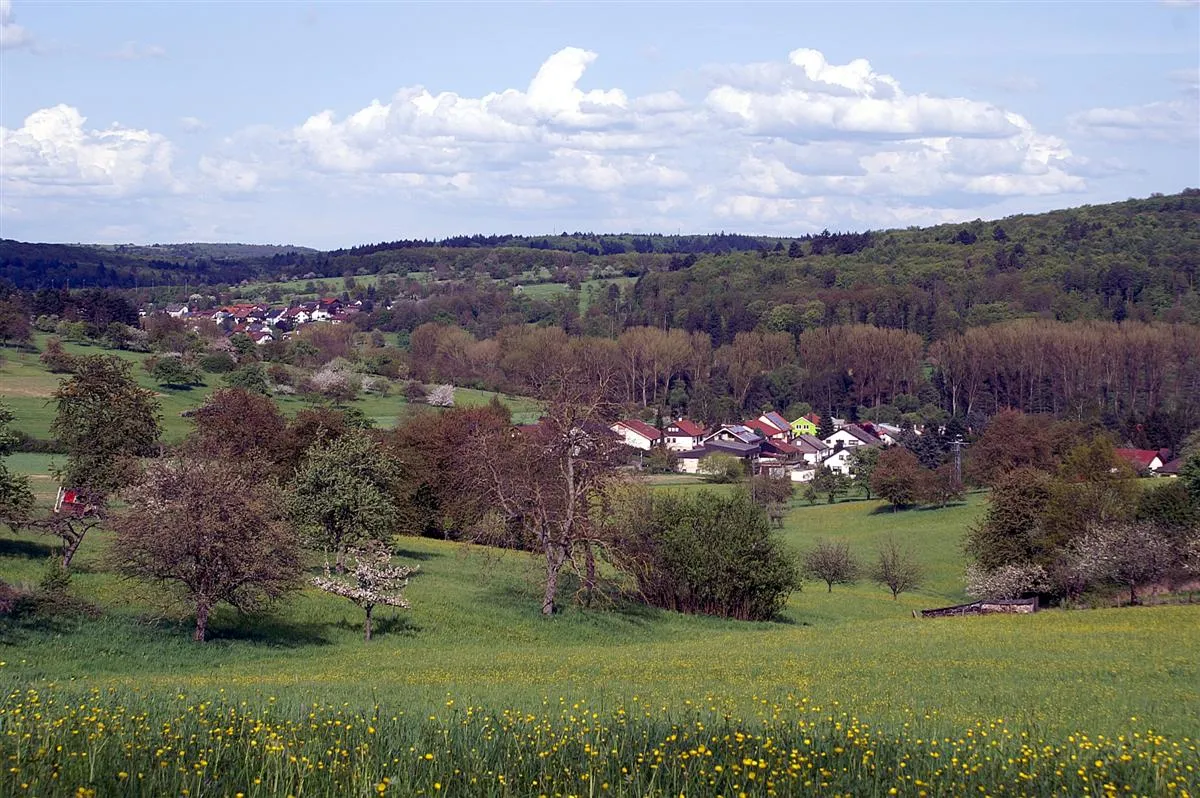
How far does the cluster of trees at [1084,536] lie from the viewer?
48.2 meters

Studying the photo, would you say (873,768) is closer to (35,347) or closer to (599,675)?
(599,675)

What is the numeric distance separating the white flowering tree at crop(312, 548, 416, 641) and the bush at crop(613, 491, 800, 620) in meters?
12.0

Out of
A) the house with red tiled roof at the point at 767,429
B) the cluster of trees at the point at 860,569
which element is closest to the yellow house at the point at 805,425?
the house with red tiled roof at the point at 767,429

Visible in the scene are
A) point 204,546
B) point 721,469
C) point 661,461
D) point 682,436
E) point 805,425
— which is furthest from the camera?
point 805,425

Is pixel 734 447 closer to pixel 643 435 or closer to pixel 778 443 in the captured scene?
pixel 778 443

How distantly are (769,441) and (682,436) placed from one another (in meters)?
12.0

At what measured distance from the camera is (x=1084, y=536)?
51938mm

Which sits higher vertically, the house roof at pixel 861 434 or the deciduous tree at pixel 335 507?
the deciduous tree at pixel 335 507

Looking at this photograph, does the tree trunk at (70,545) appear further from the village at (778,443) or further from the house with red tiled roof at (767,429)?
the house with red tiled roof at (767,429)

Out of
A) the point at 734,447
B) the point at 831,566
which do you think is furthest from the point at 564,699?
the point at 734,447

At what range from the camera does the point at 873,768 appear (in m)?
9.59

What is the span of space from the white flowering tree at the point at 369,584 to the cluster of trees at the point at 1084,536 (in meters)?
32.7

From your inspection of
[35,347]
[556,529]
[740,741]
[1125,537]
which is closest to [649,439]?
[35,347]

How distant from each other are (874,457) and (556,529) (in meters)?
74.9
